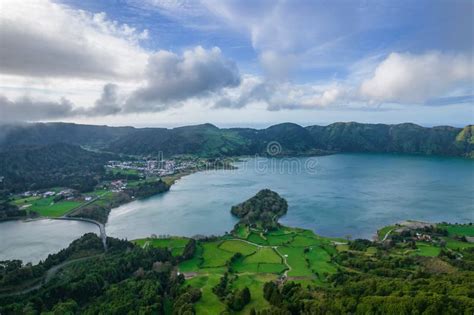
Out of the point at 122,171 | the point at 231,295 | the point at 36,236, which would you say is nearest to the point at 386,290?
the point at 231,295

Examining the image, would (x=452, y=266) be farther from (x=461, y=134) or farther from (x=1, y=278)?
(x=461, y=134)

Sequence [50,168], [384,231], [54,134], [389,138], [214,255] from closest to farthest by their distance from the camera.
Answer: [214,255]
[384,231]
[50,168]
[54,134]
[389,138]

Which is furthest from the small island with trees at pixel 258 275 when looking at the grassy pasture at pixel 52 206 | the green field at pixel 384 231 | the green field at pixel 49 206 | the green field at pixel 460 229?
the green field at pixel 49 206

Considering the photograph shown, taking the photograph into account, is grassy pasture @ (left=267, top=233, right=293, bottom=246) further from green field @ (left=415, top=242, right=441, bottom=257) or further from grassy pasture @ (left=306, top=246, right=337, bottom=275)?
green field @ (left=415, top=242, right=441, bottom=257)

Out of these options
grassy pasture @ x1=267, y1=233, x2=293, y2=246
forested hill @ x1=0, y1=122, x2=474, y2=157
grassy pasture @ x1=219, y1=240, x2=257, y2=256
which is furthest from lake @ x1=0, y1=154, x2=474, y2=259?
forested hill @ x1=0, y1=122, x2=474, y2=157

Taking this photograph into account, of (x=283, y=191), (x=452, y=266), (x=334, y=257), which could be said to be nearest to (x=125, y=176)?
(x=283, y=191)

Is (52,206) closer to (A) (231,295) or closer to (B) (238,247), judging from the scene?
(B) (238,247)
